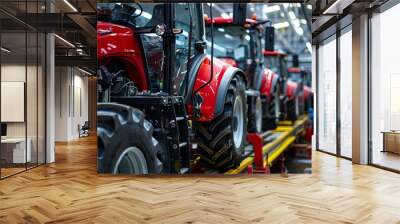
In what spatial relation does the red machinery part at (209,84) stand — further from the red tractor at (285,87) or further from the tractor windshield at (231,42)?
the red tractor at (285,87)

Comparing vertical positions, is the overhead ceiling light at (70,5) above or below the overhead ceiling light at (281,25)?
above

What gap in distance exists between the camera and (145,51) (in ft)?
18.2

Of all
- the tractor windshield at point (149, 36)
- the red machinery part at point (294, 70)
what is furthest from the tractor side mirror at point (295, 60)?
the tractor windshield at point (149, 36)

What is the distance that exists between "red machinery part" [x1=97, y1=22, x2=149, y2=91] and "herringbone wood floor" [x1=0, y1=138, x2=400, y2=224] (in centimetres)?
148

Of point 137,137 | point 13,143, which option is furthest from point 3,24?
point 137,137

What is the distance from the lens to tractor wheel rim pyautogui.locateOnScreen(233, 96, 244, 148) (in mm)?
5789

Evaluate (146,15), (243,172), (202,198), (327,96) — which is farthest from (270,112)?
(327,96)

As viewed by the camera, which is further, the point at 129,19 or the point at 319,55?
the point at 319,55

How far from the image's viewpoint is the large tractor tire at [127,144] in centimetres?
560

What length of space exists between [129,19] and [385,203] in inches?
153

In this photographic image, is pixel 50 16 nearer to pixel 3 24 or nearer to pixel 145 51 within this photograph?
pixel 3 24

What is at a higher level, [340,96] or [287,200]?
[340,96]

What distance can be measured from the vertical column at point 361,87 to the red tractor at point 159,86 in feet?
10.2

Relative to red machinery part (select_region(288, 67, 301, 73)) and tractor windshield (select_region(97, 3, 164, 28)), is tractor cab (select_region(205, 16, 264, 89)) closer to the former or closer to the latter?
red machinery part (select_region(288, 67, 301, 73))
